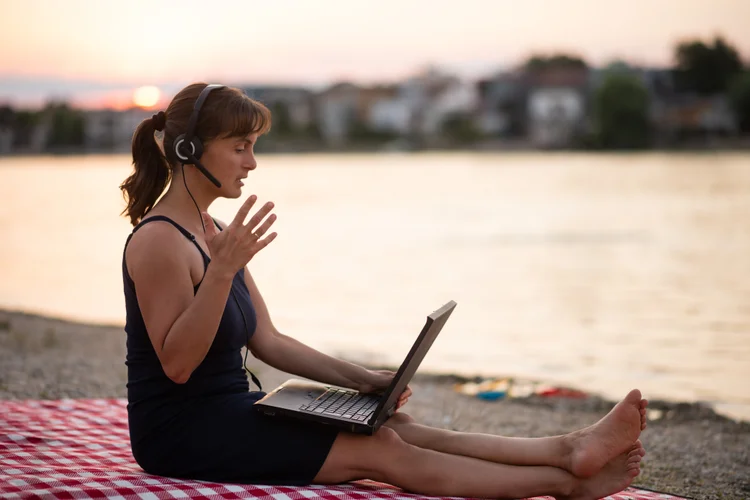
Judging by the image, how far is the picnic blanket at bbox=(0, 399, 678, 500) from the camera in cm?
292

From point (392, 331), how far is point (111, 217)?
75.4 ft

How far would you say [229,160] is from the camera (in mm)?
3105

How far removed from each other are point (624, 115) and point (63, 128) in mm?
55937

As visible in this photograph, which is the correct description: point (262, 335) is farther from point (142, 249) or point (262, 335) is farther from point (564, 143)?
point (564, 143)

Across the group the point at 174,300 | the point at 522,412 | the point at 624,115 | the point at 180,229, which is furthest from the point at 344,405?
the point at 624,115

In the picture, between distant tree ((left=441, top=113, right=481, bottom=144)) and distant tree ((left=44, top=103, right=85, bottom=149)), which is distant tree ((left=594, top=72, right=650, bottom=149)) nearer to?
distant tree ((left=441, top=113, right=481, bottom=144))

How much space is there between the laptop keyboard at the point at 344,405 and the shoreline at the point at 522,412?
5.59 feet

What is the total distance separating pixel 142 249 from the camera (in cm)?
294

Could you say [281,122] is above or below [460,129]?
above

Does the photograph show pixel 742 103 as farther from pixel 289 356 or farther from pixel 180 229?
pixel 180 229

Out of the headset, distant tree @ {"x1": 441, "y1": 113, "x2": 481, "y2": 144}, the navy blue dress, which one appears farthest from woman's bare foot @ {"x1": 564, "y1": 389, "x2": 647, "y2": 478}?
distant tree @ {"x1": 441, "y1": 113, "x2": 481, "y2": 144}

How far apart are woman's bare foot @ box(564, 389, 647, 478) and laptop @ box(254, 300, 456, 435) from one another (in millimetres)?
620

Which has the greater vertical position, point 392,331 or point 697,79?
point 697,79

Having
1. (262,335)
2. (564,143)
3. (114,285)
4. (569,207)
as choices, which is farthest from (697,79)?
(262,335)
